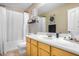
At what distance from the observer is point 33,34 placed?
1.98m

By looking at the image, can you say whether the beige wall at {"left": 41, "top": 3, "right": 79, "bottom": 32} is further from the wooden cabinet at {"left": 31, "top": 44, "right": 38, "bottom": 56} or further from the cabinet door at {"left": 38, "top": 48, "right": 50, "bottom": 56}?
the wooden cabinet at {"left": 31, "top": 44, "right": 38, "bottom": 56}

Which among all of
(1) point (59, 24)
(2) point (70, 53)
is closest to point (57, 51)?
(2) point (70, 53)

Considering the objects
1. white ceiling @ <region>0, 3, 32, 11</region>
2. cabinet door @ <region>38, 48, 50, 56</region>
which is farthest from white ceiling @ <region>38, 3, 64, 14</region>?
cabinet door @ <region>38, 48, 50, 56</region>

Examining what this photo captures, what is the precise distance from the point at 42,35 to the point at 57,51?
70 cm

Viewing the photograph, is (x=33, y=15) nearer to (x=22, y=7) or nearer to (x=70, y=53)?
(x=22, y=7)

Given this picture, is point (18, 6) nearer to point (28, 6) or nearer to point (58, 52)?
point (28, 6)

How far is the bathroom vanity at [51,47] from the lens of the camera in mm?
1182

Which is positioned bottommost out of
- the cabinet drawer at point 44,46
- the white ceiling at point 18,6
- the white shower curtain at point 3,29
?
the cabinet drawer at point 44,46

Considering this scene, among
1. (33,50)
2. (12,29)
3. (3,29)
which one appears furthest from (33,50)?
(3,29)

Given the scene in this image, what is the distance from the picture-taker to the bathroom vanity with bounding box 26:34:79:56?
1182mm

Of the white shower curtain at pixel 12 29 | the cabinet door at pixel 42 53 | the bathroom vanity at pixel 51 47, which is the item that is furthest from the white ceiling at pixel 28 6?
the cabinet door at pixel 42 53

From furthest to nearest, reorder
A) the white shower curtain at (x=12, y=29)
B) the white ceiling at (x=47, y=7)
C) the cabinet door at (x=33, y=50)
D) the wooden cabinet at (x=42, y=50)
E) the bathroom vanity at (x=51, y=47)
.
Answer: the cabinet door at (x=33, y=50)
the white shower curtain at (x=12, y=29)
the white ceiling at (x=47, y=7)
the wooden cabinet at (x=42, y=50)
the bathroom vanity at (x=51, y=47)

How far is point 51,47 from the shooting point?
4.90ft

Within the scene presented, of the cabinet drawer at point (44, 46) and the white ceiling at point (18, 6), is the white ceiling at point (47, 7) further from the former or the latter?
the cabinet drawer at point (44, 46)
